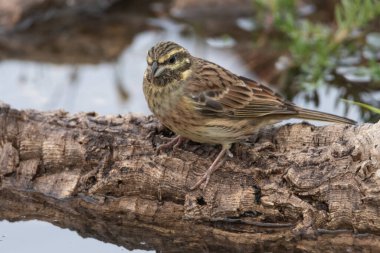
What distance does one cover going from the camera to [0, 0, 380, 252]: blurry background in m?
8.30

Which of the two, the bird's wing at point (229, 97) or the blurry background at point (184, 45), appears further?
the blurry background at point (184, 45)

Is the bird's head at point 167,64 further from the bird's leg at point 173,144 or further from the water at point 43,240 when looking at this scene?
the water at point 43,240

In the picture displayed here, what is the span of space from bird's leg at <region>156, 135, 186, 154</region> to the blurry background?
5.84ft

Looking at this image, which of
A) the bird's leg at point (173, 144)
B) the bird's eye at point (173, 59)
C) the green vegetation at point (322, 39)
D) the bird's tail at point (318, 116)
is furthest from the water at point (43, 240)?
the green vegetation at point (322, 39)

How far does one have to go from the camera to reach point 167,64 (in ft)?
20.0

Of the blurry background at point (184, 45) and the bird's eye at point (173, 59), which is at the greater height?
the blurry background at point (184, 45)

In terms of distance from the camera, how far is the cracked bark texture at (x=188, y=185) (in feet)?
18.3

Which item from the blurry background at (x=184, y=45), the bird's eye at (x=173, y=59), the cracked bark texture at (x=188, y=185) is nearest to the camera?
the cracked bark texture at (x=188, y=185)

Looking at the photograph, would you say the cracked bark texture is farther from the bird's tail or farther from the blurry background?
the blurry background

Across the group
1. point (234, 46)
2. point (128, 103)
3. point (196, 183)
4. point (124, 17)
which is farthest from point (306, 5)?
point (196, 183)

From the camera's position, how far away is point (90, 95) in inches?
328

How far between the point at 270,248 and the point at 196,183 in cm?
71

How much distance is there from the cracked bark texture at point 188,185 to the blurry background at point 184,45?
5.70 ft

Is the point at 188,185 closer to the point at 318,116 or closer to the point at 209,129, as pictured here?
the point at 209,129
